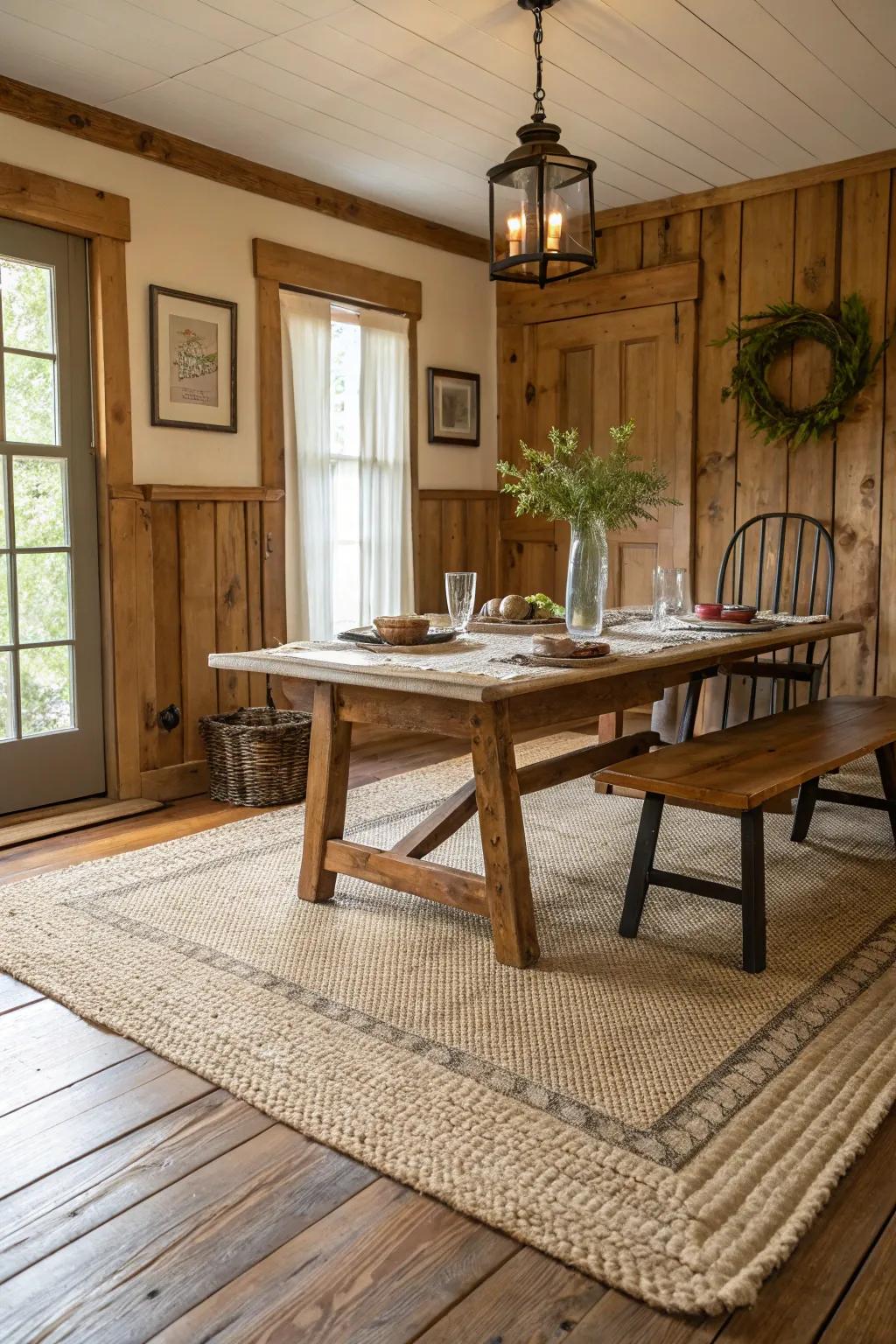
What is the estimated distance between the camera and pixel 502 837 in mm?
2295

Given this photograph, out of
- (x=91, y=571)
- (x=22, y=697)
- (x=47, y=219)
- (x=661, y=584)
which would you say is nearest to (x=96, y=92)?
(x=47, y=219)

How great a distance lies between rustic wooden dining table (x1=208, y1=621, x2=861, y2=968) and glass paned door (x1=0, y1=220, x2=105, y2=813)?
117 cm

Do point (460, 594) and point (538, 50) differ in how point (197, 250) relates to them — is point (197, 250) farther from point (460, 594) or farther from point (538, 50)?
point (460, 594)

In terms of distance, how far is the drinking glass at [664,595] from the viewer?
315cm

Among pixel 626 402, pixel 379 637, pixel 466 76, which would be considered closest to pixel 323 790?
pixel 379 637

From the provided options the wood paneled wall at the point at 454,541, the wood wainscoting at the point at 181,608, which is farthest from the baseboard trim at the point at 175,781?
the wood paneled wall at the point at 454,541

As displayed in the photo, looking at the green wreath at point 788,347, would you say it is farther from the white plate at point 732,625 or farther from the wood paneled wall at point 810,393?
the white plate at point 732,625

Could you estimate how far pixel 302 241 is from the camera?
170 inches

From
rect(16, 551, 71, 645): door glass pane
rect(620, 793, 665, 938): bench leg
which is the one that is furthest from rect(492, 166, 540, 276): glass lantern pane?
rect(16, 551, 71, 645): door glass pane

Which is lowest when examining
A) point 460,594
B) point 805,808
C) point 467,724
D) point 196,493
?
point 805,808

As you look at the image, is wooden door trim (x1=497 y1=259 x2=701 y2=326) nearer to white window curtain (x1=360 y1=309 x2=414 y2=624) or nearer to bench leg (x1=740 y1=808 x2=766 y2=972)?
white window curtain (x1=360 y1=309 x2=414 y2=624)

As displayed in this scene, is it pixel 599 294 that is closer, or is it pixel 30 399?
pixel 30 399

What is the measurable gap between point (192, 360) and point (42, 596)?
3.40ft

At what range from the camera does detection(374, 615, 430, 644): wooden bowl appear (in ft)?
8.53
